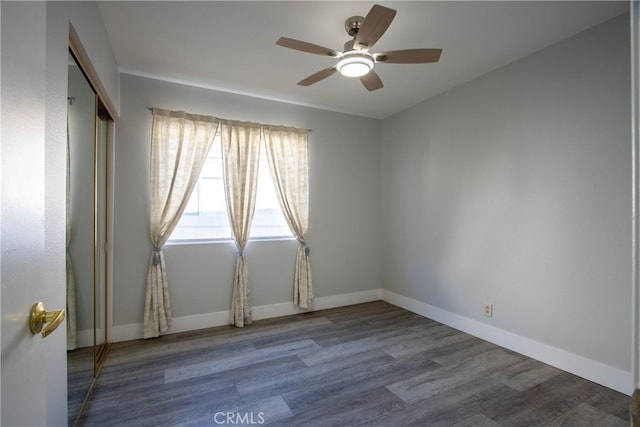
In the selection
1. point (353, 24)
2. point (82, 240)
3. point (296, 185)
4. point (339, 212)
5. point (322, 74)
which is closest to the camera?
point (82, 240)

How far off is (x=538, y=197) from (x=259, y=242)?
2.85 metres

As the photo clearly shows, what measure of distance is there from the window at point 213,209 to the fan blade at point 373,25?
1.96m

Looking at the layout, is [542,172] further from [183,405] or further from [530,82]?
[183,405]

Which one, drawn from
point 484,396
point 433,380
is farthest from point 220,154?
point 484,396

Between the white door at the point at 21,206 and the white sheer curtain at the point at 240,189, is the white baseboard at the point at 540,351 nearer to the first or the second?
the white sheer curtain at the point at 240,189

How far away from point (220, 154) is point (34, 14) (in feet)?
8.80

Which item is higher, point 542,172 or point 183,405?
point 542,172

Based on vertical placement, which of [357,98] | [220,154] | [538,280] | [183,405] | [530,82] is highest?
[357,98]

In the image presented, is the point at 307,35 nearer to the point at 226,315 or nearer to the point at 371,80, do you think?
the point at 371,80

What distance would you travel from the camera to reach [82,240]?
1858 mm

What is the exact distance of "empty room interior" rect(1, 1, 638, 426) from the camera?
1.93 meters

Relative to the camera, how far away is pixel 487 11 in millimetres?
2076

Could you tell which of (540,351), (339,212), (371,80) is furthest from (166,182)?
(540,351)

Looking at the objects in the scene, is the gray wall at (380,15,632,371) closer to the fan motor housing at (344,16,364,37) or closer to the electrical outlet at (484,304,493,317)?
the electrical outlet at (484,304,493,317)
